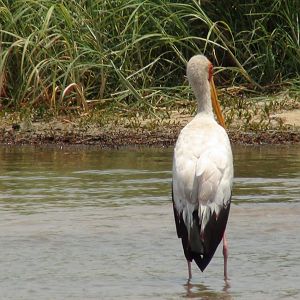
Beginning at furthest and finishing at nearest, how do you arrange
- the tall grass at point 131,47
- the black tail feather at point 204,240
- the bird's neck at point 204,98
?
the tall grass at point 131,47 < the bird's neck at point 204,98 < the black tail feather at point 204,240

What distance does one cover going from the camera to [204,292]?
6.59 metres

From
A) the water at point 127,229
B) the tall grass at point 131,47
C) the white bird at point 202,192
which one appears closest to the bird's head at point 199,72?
the white bird at point 202,192

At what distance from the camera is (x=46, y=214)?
8906 mm

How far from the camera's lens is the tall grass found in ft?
46.0

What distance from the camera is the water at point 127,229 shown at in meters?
6.61

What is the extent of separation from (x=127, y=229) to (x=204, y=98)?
1068mm

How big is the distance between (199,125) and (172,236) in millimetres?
959

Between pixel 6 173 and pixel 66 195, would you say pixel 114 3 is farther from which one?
pixel 66 195

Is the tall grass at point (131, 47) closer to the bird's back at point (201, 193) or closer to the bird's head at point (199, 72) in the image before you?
the bird's head at point (199, 72)

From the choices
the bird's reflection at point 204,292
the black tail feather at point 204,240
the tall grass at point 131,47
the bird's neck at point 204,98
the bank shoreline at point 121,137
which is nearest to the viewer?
the bird's reflection at point 204,292

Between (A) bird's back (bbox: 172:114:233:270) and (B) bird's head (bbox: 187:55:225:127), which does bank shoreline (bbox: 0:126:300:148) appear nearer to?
(B) bird's head (bbox: 187:55:225:127)

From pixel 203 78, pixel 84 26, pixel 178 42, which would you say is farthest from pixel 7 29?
pixel 203 78

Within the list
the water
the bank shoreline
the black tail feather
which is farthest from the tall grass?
the black tail feather

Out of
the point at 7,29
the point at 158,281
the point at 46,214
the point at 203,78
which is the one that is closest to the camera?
the point at 158,281
